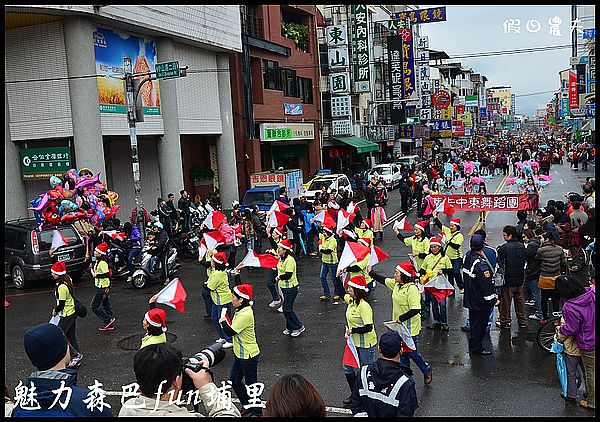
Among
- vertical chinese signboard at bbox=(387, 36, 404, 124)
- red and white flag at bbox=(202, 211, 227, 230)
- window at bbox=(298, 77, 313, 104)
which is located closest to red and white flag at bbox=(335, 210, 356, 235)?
red and white flag at bbox=(202, 211, 227, 230)

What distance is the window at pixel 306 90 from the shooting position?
36000mm

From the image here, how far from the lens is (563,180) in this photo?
36250mm

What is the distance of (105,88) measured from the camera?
2084 centimetres

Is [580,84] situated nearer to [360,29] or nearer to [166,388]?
[360,29]

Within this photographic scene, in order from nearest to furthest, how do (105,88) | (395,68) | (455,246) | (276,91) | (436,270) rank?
(436,270), (455,246), (105,88), (276,91), (395,68)

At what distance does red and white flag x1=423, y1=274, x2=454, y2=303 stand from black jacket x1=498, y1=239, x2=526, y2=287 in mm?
1038

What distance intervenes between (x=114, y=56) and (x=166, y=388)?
19.7 m

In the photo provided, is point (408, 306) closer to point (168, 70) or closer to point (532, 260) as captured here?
point (532, 260)

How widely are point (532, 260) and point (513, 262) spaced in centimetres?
80

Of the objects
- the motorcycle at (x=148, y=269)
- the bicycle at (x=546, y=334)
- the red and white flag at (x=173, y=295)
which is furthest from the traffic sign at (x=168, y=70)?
the bicycle at (x=546, y=334)

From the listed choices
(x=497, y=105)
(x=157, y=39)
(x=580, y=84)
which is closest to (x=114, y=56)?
(x=157, y=39)

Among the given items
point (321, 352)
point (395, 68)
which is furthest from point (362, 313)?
point (395, 68)

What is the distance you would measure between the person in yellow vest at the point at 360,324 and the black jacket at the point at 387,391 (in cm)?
225

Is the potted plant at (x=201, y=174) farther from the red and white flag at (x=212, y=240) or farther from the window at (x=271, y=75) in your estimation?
→ the red and white flag at (x=212, y=240)
